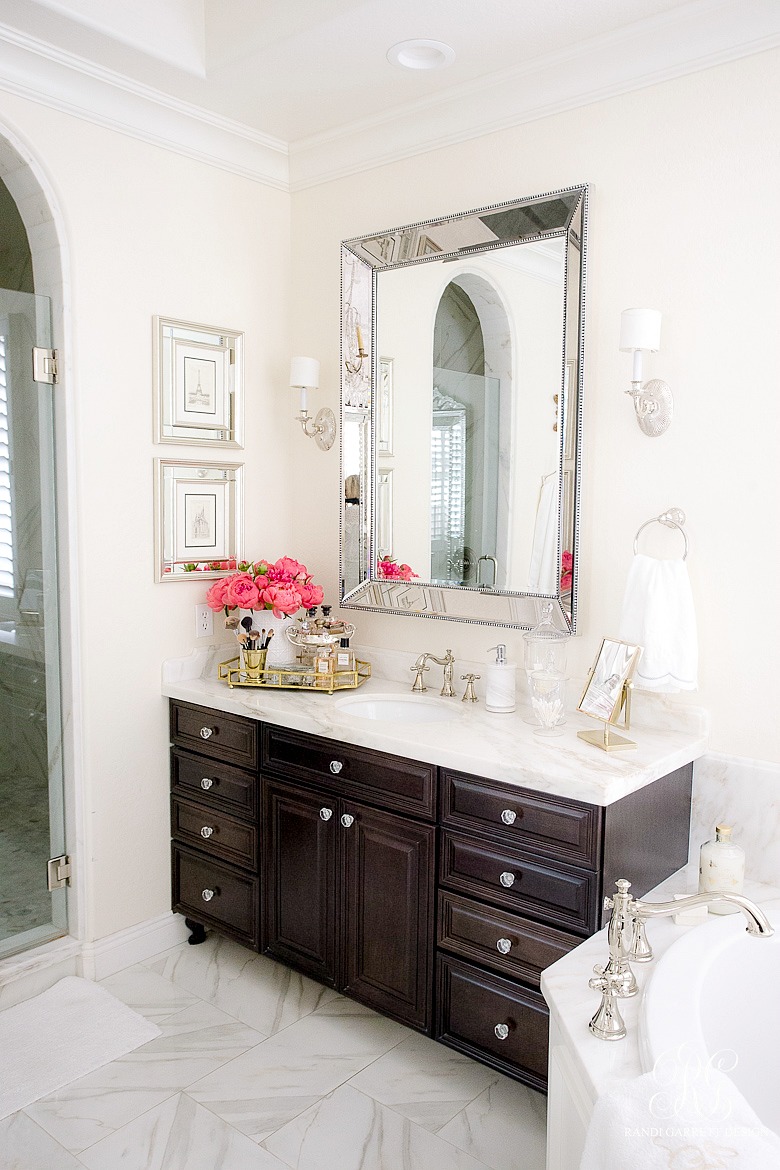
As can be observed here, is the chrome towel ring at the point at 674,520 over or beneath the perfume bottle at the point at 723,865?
over

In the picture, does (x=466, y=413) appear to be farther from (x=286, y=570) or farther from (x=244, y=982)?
(x=244, y=982)

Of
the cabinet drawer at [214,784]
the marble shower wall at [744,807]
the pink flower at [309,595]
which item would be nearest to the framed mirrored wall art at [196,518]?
the pink flower at [309,595]

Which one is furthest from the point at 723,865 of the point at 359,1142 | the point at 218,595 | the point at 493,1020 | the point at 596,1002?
the point at 218,595

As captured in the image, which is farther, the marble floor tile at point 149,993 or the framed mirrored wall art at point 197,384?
the framed mirrored wall art at point 197,384

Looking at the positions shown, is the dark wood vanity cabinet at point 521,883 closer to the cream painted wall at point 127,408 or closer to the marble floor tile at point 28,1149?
the marble floor tile at point 28,1149

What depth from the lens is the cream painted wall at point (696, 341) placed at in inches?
83.2

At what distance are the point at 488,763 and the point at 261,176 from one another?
2.14 m

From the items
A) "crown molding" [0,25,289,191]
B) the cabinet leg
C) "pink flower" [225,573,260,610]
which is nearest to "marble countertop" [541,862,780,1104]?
"pink flower" [225,573,260,610]

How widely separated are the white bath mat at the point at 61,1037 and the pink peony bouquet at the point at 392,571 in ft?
4.78

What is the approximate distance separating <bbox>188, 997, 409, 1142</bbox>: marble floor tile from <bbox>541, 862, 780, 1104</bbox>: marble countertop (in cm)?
82

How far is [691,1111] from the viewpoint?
1.25 metres

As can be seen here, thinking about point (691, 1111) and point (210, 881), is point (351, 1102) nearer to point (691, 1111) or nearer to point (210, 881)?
point (210, 881)

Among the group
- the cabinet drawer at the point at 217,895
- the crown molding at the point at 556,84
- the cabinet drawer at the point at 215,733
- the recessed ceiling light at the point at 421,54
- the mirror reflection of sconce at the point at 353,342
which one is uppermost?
the recessed ceiling light at the point at 421,54

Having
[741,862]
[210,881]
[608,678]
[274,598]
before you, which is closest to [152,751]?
[210,881]
